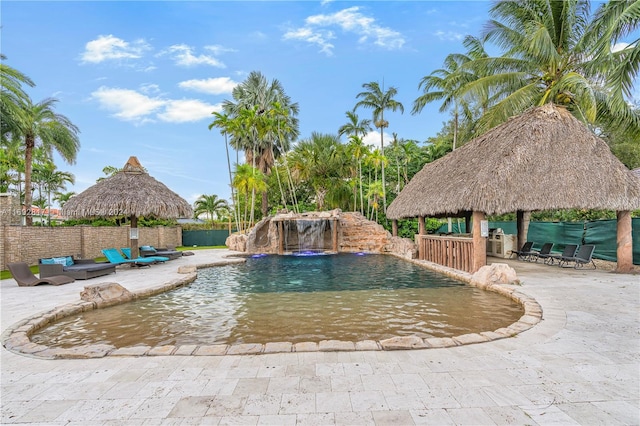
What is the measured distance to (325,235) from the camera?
71.9 ft

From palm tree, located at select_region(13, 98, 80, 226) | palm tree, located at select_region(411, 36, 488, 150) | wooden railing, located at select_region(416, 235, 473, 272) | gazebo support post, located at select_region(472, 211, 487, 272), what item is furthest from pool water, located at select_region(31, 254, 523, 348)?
palm tree, located at select_region(411, 36, 488, 150)

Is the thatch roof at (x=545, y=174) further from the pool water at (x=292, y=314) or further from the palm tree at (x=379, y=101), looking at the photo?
the palm tree at (x=379, y=101)

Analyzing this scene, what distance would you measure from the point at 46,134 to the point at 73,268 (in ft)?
39.7

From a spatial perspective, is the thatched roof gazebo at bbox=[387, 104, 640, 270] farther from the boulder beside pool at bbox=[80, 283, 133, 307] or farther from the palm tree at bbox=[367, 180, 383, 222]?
the palm tree at bbox=[367, 180, 383, 222]

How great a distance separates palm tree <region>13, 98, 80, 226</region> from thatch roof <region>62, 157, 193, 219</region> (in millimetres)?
6315

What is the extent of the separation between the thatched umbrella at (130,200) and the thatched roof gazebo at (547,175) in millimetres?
10891

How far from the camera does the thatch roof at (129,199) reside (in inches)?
507

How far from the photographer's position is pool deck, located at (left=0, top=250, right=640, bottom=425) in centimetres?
261

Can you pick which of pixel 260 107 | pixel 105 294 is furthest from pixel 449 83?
pixel 105 294

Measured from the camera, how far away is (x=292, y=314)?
6.23 meters

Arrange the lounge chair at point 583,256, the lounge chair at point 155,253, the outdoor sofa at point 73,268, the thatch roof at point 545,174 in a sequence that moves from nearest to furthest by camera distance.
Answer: the thatch roof at point 545,174 → the outdoor sofa at point 73,268 → the lounge chair at point 583,256 → the lounge chair at point 155,253

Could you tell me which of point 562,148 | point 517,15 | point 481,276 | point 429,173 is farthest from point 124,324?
point 517,15

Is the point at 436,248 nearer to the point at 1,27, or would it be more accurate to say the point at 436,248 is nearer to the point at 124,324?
the point at 124,324

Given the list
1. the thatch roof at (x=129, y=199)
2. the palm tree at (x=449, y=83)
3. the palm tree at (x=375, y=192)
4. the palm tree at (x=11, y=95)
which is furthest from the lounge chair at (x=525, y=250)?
the palm tree at (x=11, y=95)
